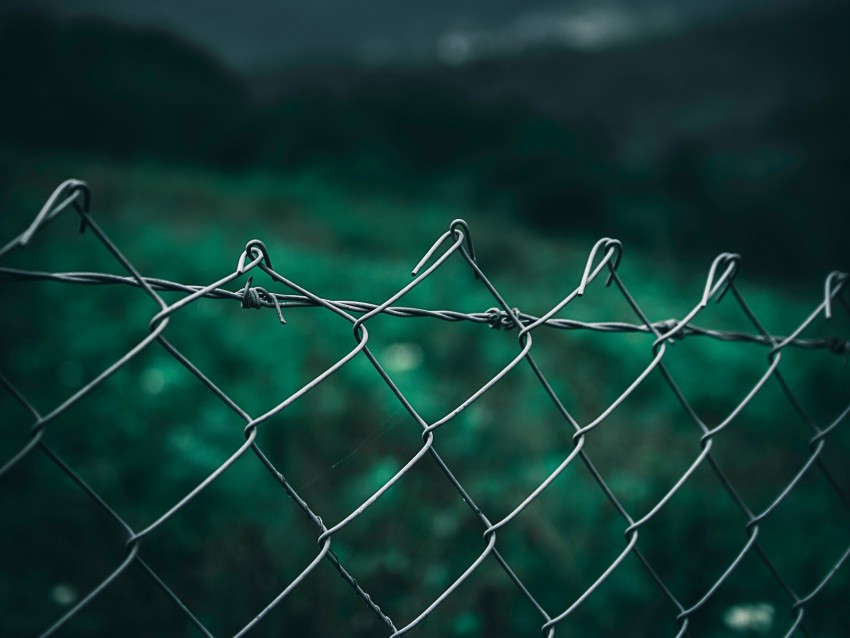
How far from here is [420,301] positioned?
128 inches

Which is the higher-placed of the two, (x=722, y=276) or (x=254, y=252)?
(x=254, y=252)

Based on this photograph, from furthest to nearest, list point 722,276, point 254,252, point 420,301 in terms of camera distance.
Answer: point 420,301, point 722,276, point 254,252

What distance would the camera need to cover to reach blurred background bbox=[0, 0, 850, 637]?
1.67 m

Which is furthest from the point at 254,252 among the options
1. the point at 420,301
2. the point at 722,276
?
the point at 420,301

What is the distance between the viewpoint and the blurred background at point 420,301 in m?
1.67

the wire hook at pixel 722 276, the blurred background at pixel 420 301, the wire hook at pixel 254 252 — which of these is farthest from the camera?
the blurred background at pixel 420 301

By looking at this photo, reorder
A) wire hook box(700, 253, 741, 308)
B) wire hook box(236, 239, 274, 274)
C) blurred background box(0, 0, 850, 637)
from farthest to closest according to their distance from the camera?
blurred background box(0, 0, 850, 637)
wire hook box(700, 253, 741, 308)
wire hook box(236, 239, 274, 274)

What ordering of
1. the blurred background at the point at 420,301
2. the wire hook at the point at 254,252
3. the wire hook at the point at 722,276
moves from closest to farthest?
the wire hook at the point at 254,252 < the wire hook at the point at 722,276 < the blurred background at the point at 420,301

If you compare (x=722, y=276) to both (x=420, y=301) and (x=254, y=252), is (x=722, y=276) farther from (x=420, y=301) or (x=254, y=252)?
(x=420, y=301)

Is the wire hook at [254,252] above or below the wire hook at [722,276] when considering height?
above

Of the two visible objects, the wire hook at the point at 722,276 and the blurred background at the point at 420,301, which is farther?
the blurred background at the point at 420,301

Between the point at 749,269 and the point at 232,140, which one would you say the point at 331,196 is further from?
the point at 749,269

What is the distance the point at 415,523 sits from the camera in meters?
1.81

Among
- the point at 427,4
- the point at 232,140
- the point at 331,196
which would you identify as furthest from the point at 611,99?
the point at 232,140
